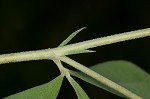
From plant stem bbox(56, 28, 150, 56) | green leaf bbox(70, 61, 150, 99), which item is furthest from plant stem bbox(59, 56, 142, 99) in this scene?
green leaf bbox(70, 61, 150, 99)

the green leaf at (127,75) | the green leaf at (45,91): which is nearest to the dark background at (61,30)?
the green leaf at (127,75)

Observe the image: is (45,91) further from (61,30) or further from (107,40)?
(61,30)

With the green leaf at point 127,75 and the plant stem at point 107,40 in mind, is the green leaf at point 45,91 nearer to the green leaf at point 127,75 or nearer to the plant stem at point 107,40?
the plant stem at point 107,40

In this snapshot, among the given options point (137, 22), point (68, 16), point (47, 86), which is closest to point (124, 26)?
point (137, 22)

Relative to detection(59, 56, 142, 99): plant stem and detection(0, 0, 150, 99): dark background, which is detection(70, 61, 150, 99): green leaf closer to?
detection(59, 56, 142, 99): plant stem

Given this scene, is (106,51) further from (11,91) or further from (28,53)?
(28,53)

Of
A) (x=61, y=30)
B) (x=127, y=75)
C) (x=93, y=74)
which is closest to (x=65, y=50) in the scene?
(x=93, y=74)

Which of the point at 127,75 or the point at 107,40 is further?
the point at 127,75
